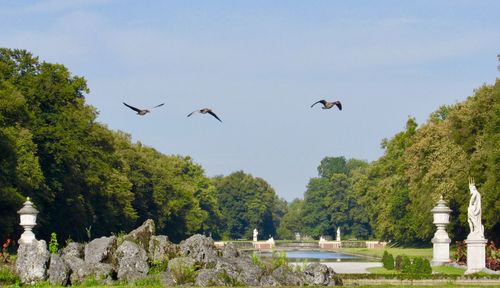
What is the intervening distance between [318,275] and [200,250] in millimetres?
3299

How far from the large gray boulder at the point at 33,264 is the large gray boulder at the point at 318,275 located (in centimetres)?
657

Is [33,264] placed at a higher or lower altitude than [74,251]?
lower

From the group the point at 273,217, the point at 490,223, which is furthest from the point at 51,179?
the point at 273,217

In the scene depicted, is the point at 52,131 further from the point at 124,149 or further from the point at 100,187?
the point at 124,149

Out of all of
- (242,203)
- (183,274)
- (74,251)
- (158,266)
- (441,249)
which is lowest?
(183,274)

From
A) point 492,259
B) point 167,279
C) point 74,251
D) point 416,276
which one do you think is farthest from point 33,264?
point 492,259

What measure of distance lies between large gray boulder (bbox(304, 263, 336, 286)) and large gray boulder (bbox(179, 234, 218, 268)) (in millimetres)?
2458

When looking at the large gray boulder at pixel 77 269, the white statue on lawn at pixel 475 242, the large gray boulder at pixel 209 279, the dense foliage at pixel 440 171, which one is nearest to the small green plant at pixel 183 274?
the large gray boulder at pixel 209 279

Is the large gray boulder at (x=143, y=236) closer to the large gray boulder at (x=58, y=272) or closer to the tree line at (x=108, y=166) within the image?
the large gray boulder at (x=58, y=272)

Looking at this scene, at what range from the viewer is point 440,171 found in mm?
70812

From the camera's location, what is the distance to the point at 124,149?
98.0 meters

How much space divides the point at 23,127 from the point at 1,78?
285 centimetres

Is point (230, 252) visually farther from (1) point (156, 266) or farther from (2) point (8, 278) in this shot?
(2) point (8, 278)

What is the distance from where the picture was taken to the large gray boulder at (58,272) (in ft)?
99.8
